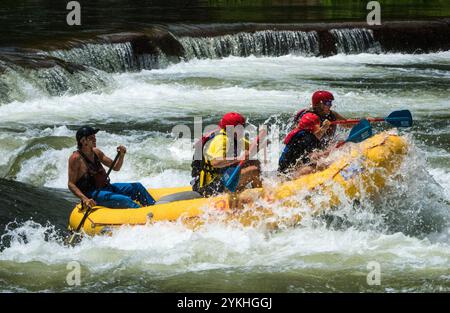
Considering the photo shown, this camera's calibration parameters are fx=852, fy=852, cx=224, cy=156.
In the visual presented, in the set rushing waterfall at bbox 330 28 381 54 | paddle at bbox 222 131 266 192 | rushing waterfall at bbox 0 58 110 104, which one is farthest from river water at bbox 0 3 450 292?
rushing waterfall at bbox 330 28 381 54

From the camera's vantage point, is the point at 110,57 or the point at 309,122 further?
the point at 110,57

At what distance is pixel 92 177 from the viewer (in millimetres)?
7695

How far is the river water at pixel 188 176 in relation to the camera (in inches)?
261

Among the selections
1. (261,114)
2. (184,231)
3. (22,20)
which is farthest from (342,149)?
(22,20)

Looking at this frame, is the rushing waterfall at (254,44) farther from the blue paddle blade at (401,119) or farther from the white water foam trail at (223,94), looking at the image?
the blue paddle blade at (401,119)

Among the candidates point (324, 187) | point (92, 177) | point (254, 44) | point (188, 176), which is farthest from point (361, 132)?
point (254, 44)

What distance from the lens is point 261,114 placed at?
13555mm

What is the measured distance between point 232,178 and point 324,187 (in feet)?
2.70

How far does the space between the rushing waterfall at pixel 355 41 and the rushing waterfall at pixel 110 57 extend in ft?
18.2

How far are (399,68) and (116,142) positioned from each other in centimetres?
993

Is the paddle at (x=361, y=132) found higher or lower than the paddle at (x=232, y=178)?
higher

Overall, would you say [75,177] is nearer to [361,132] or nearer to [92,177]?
[92,177]

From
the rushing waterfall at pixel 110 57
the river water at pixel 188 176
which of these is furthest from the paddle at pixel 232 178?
the rushing waterfall at pixel 110 57

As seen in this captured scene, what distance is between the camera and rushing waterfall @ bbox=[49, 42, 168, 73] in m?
16.9
